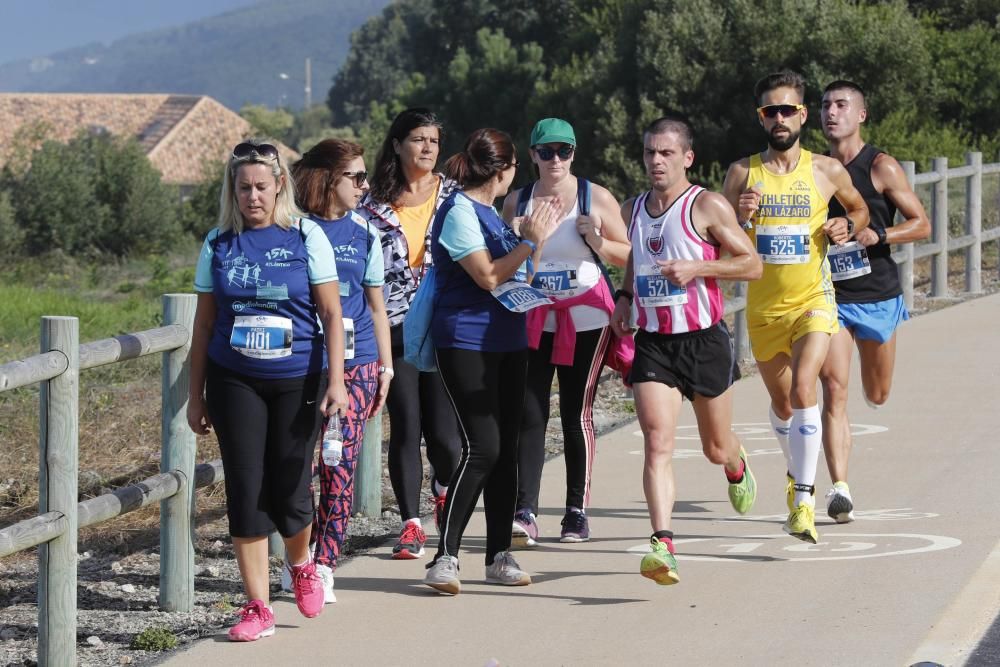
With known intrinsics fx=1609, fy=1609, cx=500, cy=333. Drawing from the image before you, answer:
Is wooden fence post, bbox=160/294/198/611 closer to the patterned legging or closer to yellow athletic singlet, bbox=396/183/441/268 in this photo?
the patterned legging

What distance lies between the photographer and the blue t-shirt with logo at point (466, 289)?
6066mm

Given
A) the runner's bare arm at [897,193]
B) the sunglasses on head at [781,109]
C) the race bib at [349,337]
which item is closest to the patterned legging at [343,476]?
the race bib at [349,337]

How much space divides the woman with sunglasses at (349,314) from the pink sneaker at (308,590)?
28 cm

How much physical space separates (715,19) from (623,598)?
104ft

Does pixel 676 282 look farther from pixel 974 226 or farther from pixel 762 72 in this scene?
pixel 762 72

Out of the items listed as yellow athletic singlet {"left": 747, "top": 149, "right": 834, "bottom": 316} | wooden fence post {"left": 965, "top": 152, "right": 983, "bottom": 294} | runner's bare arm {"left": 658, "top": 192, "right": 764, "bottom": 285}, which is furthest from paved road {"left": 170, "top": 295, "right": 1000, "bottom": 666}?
wooden fence post {"left": 965, "top": 152, "right": 983, "bottom": 294}

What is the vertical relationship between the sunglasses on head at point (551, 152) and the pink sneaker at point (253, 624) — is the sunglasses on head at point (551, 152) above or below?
above

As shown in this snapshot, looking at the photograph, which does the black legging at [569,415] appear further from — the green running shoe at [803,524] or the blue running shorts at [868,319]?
the blue running shorts at [868,319]

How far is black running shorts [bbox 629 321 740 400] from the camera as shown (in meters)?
6.26

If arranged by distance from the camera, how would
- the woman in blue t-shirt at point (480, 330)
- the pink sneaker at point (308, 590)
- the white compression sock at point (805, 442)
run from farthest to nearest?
the white compression sock at point (805, 442) < the woman in blue t-shirt at point (480, 330) < the pink sneaker at point (308, 590)

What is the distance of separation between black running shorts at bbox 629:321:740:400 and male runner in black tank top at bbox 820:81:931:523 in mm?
1043

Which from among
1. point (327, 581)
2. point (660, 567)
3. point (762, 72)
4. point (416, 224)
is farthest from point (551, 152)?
point (762, 72)

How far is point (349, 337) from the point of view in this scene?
595 cm

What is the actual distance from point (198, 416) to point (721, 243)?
2.13 metres
